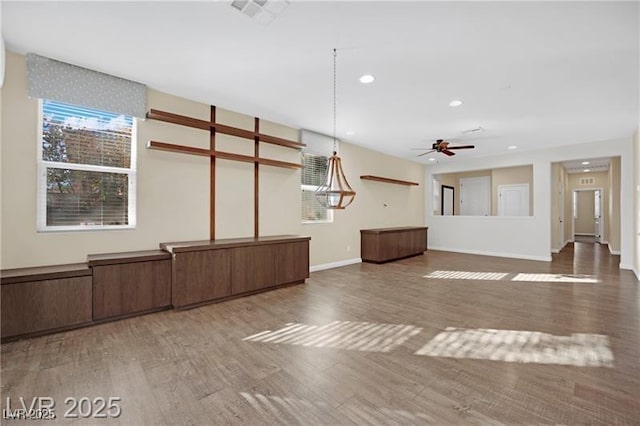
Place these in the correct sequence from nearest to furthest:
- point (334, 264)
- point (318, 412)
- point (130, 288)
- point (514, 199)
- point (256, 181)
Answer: point (318, 412)
point (130, 288)
point (256, 181)
point (334, 264)
point (514, 199)

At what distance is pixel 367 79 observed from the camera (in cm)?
374

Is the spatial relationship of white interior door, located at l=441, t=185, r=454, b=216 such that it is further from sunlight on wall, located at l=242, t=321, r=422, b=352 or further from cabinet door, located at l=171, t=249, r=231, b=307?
cabinet door, located at l=171, t=249, r=231, b=307

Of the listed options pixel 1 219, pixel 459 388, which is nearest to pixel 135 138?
pixel 1 219

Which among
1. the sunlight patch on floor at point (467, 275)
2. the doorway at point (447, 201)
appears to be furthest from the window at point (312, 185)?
the doorway at point (447, 201)

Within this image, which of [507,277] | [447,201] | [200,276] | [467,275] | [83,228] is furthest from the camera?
[447,201]

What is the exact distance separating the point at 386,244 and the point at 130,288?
5.52 m

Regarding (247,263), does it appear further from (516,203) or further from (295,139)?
(516,203)

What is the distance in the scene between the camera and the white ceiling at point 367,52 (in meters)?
2.52

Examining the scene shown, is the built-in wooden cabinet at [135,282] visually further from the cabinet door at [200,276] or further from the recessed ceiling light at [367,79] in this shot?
the recessed ceiling light at [367,79]

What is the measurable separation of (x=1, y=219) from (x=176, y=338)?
7.28 ft

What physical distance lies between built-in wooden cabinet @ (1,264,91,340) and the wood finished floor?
0.16 m

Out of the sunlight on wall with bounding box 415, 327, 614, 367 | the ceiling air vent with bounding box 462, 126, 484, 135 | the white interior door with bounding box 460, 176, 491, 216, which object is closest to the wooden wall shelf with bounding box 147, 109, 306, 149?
the ceiling air vent with bounding box 462, 126, 484, 135

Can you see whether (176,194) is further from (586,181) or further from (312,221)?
(586,181)

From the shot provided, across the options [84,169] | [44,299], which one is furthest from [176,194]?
[44,299]
